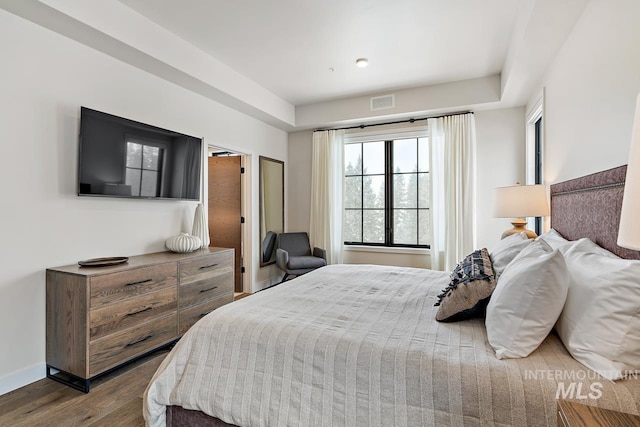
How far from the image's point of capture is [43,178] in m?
2.31

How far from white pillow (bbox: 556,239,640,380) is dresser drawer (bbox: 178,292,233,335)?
2.72 meters

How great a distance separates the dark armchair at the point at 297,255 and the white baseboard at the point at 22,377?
2671 mm

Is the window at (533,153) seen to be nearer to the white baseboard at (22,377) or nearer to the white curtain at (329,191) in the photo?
the white curtain at (329,191)

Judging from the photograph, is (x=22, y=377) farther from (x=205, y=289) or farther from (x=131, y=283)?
(x=205, y=289)

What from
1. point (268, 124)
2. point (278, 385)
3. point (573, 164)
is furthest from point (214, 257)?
point (573, 164)

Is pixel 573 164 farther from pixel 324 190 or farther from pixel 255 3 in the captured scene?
pixel 324 190

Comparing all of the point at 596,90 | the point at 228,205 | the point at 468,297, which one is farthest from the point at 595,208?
the point at 228,205

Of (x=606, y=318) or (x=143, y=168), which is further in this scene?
(x=143, y=168)

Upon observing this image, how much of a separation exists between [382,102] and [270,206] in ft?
7.33

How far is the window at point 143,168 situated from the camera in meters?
2.78

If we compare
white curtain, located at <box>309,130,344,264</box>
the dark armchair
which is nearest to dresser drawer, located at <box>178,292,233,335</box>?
the dark armchair

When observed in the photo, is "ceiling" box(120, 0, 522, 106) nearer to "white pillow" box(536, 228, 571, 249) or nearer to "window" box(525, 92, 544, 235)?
"window" box(525, 92, 544, 235)

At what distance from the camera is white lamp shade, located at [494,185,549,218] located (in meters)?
2.73

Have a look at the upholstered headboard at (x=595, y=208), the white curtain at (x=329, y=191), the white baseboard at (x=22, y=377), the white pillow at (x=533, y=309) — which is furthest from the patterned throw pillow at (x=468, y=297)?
the white curtain at (x=329, y=191)
